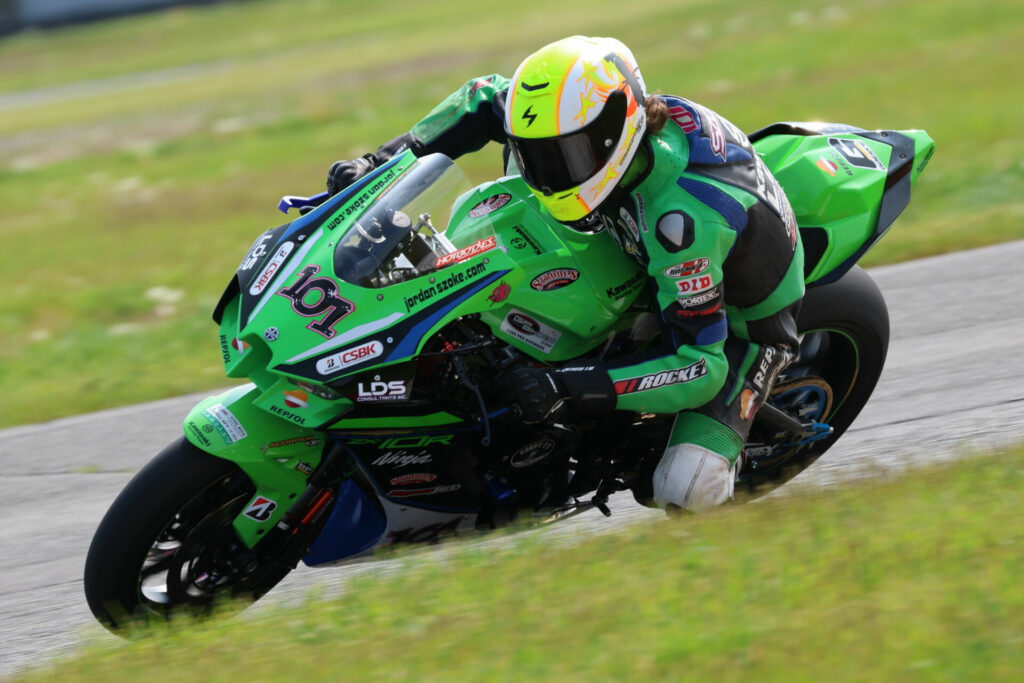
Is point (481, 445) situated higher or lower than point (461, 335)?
lower

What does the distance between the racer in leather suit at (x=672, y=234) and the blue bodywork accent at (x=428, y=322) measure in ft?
0.98

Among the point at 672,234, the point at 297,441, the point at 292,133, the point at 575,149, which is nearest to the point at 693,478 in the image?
the point at 672,234

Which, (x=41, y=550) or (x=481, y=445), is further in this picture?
(x=41, y=550)

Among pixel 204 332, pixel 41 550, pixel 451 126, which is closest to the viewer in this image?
pixel 451 126

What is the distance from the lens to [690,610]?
286 centimetres

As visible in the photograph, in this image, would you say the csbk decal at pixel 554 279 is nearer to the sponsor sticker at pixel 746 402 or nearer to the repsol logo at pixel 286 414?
the sponsor sticker at pixel 746 402

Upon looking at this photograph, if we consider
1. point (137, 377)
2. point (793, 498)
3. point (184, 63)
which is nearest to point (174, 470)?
point (793, 498)

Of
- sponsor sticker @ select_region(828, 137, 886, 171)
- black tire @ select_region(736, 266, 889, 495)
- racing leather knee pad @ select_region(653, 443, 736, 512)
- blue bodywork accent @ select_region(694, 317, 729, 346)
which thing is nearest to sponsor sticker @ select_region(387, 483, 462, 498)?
racing leather knee pad @ select_region(653, 443, 736, 512)

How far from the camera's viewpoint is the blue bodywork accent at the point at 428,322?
137 inches

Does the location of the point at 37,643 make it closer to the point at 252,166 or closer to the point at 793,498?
the point at 793,498

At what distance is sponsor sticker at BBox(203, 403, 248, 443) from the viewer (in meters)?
3.61

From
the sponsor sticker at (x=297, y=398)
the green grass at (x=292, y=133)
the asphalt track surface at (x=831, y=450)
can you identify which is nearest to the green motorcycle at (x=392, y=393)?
the sponsor sticker at (x=297, y=398)

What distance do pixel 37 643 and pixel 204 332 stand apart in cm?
437

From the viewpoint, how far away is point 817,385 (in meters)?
4.53
